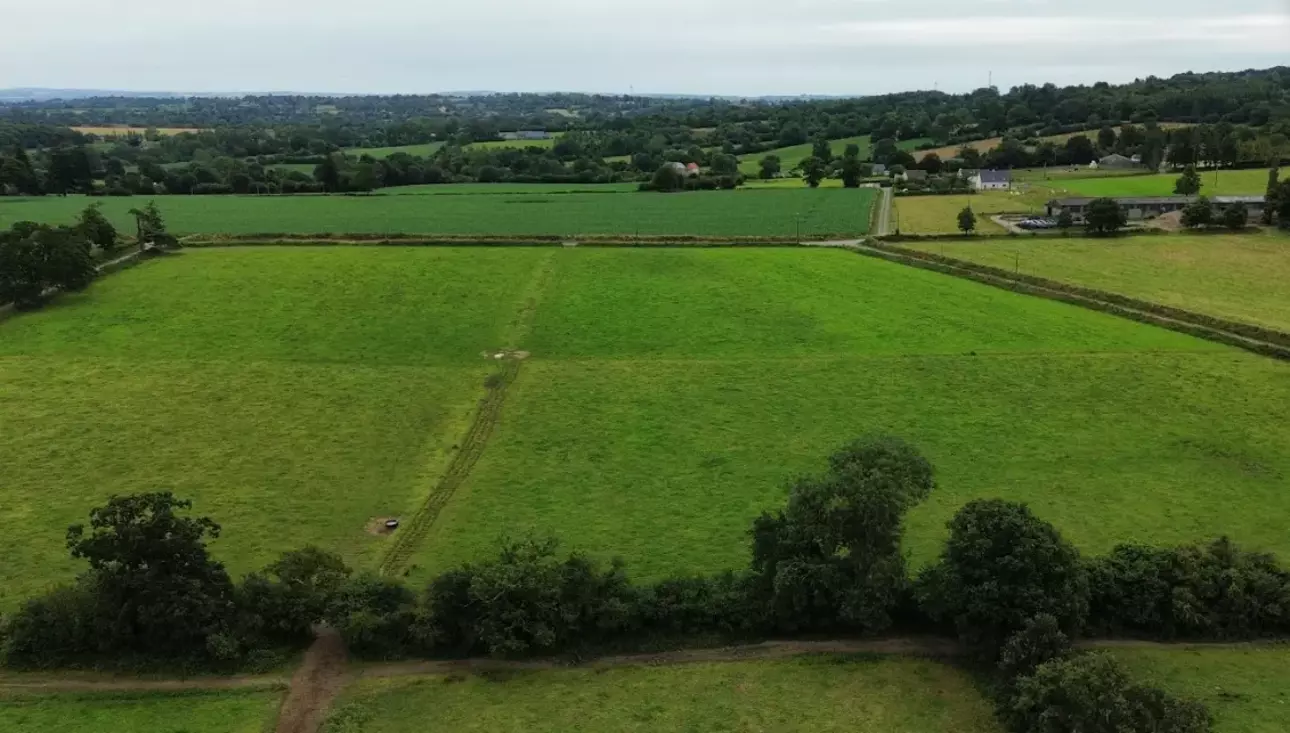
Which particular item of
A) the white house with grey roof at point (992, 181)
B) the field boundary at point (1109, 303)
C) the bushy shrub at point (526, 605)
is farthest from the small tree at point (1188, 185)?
the bushy shrub at point (526, 605)

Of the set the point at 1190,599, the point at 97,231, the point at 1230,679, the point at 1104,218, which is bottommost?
the point at 1230,679

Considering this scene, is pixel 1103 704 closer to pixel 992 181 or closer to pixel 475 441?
pixel 475 441

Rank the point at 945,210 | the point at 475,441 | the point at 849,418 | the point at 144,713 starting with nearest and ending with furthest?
the point at 144,713, the point at 475,441, the point at 849,418, the point at 945,210

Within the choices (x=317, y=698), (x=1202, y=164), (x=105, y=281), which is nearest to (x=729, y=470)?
(x=317, y=698)

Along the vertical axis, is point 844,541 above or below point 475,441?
above

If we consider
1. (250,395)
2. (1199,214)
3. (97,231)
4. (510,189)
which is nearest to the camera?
(250,395)

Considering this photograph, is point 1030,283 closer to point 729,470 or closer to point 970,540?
point 729,470

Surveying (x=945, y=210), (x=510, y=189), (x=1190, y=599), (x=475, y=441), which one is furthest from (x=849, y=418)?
(x=510, y=189)

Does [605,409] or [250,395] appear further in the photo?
[250,395]

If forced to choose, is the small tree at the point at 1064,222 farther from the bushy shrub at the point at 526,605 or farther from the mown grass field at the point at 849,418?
the bushy shrub at the point at 526,605
